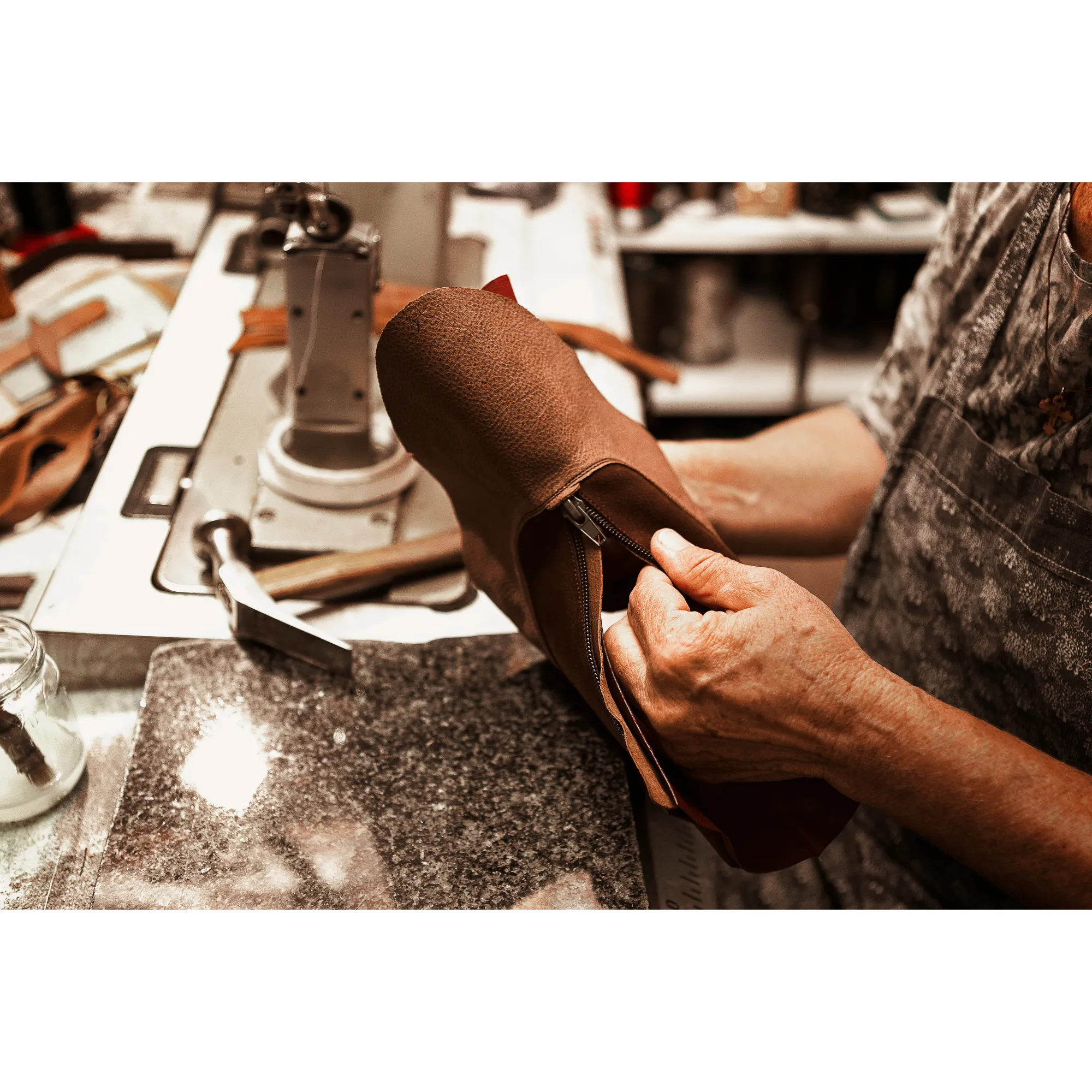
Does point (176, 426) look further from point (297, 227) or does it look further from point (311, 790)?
point (311, 790)

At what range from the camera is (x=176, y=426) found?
1150 mm

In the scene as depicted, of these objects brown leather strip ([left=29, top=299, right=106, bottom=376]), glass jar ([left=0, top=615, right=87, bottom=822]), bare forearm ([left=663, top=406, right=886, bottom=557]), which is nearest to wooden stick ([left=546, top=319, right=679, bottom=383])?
bare forearm ([left=663, top=406, right=886, bottom=557])

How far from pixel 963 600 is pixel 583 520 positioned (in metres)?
0.38

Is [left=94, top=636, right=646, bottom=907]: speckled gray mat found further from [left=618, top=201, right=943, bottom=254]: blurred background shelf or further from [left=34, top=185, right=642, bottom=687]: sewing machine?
[left=618, top=201, right=943, bottom=254]: blurred background shelf

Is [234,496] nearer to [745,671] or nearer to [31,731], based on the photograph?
[31,731]

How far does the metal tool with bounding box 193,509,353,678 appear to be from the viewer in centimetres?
86

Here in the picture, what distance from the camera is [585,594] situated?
2.50 ft

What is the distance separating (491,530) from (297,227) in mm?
355

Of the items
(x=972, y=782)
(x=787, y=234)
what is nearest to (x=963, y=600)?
(x=972, y=782)

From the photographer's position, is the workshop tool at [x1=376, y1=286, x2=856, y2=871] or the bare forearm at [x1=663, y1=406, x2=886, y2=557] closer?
the workshop tool at [x1=376, y1=286, x2=856, y2=871]

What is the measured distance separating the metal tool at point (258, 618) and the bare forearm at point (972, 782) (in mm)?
402

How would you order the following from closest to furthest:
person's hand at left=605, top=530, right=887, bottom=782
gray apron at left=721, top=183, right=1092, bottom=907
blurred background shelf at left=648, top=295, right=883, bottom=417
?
1. person's hand at left=605, top=530, right=887, bottom=782
2. gray apron at left=721, top=183, right=1092, bottom=907
3. blurred background shelf at left=648, top=295, right=883, bottom=417

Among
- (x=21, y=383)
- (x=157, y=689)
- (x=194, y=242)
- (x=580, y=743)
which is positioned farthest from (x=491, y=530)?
(x=194, y=242)

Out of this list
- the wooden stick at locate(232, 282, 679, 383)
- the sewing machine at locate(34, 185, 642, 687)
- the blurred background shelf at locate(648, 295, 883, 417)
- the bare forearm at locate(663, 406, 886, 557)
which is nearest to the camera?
the sewing machine at locate(34, 185, 642, 687)
